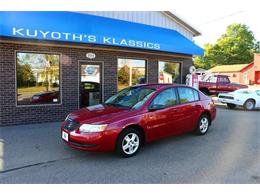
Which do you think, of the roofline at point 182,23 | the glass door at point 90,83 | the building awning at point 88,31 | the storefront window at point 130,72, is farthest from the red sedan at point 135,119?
the roofline at point 182,23

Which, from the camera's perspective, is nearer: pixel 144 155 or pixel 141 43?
pixel 144 155

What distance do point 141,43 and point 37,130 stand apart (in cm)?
494

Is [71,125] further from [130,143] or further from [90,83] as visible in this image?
[90,83]

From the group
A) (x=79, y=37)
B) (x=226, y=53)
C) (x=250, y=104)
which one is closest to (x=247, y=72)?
(x=226, y=53)

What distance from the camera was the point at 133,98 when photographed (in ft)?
20.9

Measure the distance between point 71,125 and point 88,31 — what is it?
4247 mm

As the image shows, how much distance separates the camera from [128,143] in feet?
18.2

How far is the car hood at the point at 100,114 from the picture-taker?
529 cm

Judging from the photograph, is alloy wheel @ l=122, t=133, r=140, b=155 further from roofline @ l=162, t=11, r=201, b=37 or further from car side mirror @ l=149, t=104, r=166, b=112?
roofline @ l=162, t=11, r=201, b=37

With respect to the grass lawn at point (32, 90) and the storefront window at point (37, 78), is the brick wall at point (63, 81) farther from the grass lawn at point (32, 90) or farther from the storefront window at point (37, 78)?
the grass lawn at point (32, 90)
